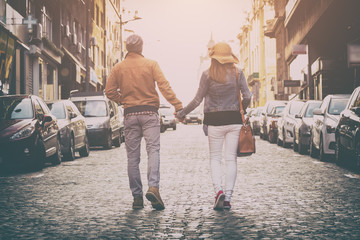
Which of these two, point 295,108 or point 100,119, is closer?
point 295,108

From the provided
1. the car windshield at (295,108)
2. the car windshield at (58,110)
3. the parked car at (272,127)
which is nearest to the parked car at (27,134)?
the car windshield at (58,110)

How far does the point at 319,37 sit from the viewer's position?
38375 mm

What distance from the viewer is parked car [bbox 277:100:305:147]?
60.4 ft

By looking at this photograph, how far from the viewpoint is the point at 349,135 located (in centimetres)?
1127

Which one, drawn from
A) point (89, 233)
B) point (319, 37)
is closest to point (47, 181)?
point (89, 233)

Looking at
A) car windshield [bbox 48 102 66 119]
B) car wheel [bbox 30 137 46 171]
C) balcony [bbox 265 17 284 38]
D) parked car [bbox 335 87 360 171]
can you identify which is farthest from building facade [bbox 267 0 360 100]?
car wheel [bbox 30 137 46 171]

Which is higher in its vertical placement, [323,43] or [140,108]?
[323,43]

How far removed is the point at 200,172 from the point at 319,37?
28.5m

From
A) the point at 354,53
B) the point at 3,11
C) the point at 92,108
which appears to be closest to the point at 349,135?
the point at 354,53

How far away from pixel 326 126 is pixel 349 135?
7.09 ft

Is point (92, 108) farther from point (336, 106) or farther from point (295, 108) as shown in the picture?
point (336, 106)

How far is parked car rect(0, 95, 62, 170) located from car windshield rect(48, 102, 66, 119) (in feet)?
5.73

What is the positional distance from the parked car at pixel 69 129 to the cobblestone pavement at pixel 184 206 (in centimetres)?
239

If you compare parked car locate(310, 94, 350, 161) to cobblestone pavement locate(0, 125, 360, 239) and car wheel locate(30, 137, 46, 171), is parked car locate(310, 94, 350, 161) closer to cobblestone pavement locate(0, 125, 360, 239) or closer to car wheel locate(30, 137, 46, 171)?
cobblestone pavement locate(0, 125, 360, 239)
